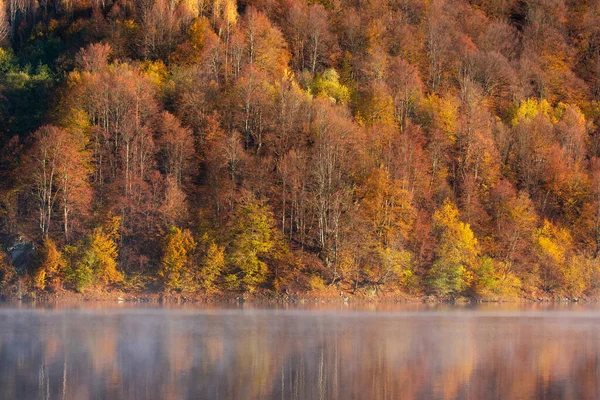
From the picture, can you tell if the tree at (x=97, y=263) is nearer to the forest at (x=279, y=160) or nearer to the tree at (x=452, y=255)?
the forest at (x=279, y=160)

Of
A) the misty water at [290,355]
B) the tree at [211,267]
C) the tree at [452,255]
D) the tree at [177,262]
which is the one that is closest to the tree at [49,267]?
the tree at [177,262]

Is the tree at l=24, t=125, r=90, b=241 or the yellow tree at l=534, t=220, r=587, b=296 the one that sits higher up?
the tree at l=24, t=125, r=90, b=241

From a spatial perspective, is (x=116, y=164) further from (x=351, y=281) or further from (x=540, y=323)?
(x=540, y=323)

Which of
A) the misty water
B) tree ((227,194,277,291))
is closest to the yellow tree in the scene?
the misty water

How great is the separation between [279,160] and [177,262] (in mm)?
16084

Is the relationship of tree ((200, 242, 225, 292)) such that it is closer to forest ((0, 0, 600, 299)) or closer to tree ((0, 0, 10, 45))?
forest ((0, 0, 600, 299))

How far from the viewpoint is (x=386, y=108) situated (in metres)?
94.4

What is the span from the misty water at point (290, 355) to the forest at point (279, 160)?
47.9ft

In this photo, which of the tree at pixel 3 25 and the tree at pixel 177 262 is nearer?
the tree at pixel 177 262

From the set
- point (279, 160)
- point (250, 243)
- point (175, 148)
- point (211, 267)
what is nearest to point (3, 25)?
point (175, 148)

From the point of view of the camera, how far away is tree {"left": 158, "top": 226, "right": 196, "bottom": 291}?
6888 centimetres

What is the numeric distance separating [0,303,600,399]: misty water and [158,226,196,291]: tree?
39.3ft

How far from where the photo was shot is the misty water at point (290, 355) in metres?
28.0

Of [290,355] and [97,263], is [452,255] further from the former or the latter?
[290,355]
